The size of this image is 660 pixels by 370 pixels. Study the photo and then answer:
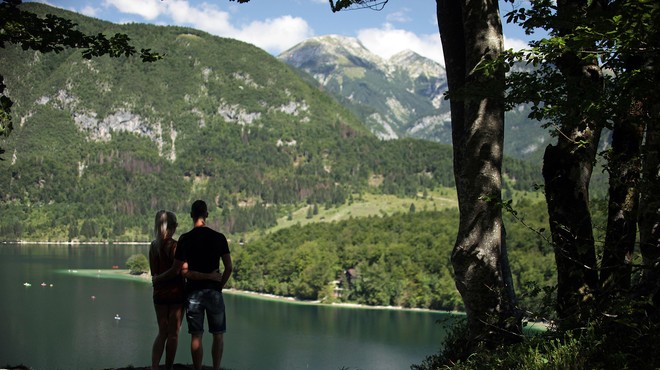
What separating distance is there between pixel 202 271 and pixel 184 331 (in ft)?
197

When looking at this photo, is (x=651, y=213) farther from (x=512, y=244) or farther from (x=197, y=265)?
(x=512, y=244)

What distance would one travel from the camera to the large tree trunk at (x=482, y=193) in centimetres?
639

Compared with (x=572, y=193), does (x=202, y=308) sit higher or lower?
lower

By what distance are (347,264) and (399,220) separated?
32.6 meters

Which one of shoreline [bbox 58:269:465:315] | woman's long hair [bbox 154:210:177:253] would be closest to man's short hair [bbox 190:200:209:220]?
woman's long hair [bbox 154:210:177:253]

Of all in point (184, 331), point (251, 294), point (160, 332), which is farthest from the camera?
point (251, 294)

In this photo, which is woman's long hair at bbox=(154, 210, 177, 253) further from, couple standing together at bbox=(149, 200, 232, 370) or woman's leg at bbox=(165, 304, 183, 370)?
woman's leg at bbox=(165, 304, 183, 370)

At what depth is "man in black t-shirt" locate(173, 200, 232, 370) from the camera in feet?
23.7

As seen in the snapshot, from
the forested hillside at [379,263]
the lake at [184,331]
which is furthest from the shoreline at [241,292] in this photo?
the lake at [184,331]

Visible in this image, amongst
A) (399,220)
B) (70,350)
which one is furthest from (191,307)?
(399,220)

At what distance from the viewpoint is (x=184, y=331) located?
212ft

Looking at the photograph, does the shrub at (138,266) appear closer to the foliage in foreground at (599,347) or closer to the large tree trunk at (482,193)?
the large tree trunk at (482,193)

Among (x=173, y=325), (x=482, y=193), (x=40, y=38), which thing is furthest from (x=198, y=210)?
(x=40, y=38)

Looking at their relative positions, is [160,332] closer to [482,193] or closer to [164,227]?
[164,227]
